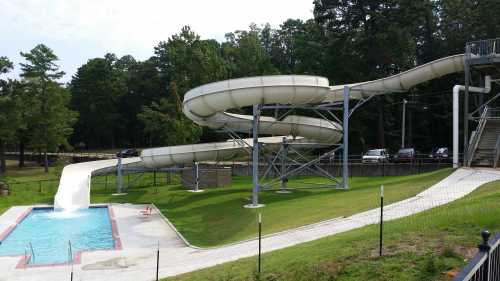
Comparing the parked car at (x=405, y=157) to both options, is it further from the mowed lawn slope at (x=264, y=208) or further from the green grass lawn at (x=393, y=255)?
the green grass lawn at (x=393, y=255)

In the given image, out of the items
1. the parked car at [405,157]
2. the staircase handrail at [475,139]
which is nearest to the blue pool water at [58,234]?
the staircase handrail at [475,139]

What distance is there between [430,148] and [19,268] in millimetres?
56780

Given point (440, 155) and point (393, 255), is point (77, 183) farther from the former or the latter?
point (440, 155)

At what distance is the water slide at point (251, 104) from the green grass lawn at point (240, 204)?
2.63 m

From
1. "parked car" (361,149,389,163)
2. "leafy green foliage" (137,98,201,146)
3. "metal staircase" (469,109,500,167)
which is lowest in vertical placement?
"parked car" (361,149,389,163)

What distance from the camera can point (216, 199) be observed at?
33.2 metres

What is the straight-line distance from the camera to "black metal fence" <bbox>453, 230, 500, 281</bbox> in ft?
14.3

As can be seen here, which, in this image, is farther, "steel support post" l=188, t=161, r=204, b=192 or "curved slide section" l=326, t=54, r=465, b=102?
"steel support post" l=188, t=161, r=204, b=192

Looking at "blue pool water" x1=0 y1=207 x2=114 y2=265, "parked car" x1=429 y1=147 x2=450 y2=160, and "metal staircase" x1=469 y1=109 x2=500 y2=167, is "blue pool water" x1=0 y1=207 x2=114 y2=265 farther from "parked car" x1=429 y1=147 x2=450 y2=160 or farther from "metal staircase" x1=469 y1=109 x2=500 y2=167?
"parked car" x1=429 y1=147 x2=450 y2=160

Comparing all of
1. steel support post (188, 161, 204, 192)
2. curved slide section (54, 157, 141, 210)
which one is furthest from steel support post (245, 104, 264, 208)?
curved slide section (54, 157, 141, 210)

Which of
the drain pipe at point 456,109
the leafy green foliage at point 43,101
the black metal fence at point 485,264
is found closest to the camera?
the black metal fence at point 485,264

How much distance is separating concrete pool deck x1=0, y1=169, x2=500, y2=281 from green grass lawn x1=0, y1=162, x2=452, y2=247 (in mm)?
1273

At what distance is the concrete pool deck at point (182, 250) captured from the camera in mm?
16812

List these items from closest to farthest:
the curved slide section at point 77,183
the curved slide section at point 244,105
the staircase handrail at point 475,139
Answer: the curved slide section at point 244,105 → the staircase handrail at point 475,139 → the curved slide section at point 77,183
